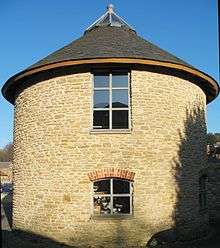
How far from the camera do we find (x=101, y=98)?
13.9 m

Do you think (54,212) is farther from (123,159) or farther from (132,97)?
(132,97)

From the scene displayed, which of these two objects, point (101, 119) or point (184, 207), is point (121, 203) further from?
point (101, 119)

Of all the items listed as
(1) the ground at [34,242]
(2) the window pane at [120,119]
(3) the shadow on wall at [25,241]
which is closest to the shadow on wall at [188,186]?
(1) the ground at [34,242]

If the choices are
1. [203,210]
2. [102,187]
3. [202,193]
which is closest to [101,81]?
[102,187]

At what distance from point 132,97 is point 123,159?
204 centimetres

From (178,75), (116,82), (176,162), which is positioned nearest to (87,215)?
(176,162)

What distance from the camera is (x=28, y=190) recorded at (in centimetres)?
1430

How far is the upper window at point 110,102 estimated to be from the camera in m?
13.8

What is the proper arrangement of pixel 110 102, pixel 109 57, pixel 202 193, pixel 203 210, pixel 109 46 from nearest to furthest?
pixel 109 57, pixel 110 102, pixel 109 46, pixel 203 210, pixel 202 193

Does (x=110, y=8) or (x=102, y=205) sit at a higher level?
(x=110, y=8)

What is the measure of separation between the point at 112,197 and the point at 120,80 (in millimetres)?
3838

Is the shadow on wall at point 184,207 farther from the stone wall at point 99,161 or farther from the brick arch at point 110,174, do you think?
the brick arch at point 110,174

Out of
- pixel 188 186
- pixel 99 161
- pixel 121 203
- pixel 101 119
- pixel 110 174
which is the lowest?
pixel 121 203

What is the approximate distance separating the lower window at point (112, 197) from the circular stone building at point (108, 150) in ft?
0.10
